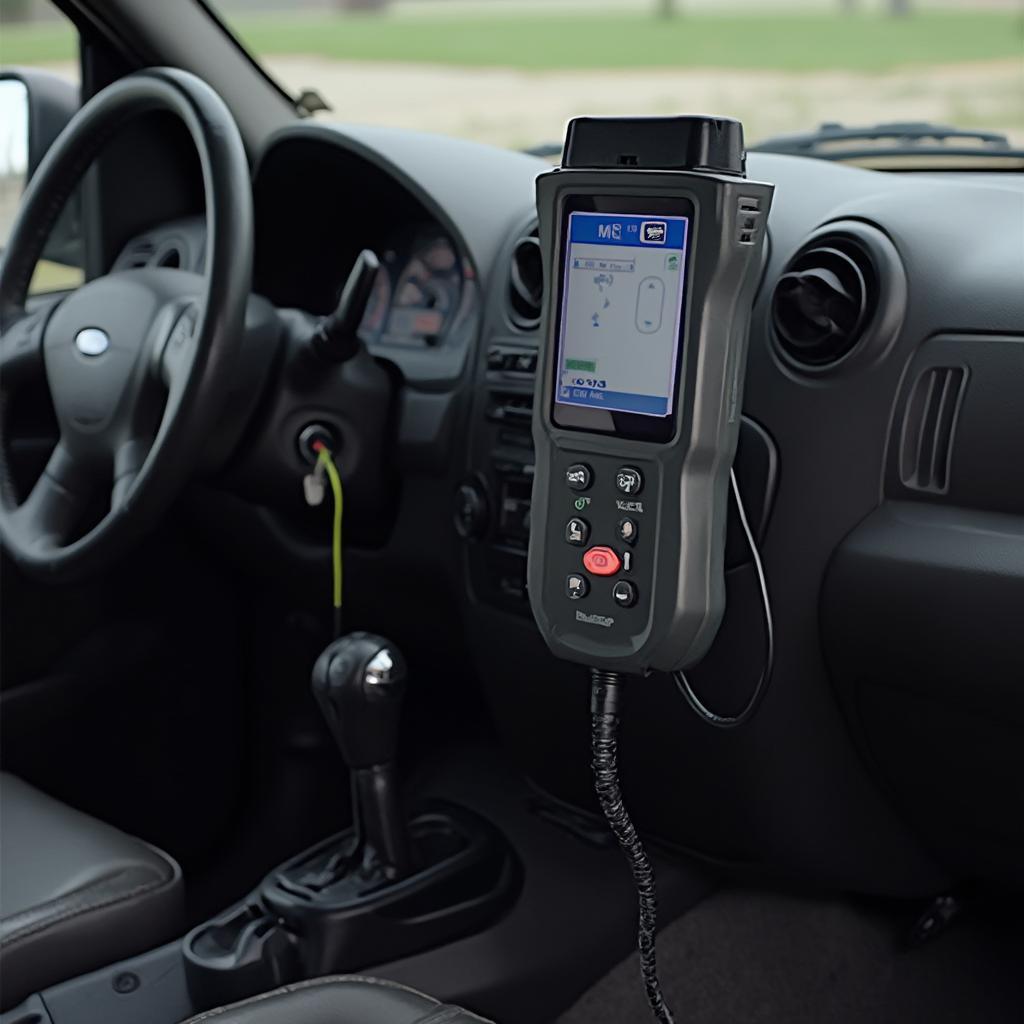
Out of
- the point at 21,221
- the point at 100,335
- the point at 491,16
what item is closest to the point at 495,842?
the point at 100,335

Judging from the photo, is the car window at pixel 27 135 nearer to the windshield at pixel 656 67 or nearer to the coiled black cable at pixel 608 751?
the windshield at pixel 656 67

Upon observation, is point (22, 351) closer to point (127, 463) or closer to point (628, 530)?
point (127, 463)

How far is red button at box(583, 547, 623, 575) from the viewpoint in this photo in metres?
1.04

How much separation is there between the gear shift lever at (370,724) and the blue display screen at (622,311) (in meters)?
0.38

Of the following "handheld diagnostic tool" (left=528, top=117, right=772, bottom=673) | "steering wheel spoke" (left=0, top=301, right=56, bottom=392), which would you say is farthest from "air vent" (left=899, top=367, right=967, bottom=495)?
"steering wheel spoke" (left=0, top=301, right=56, bottom=392)

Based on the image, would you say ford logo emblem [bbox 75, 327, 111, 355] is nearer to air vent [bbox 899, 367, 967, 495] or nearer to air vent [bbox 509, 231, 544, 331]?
air vent [bbox 509, 231, 544, 331]

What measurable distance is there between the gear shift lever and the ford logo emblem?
0.38 metres

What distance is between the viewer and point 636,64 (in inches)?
91.7

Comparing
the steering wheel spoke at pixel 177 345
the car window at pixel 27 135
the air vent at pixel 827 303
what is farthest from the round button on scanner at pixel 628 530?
the car window at pixel 27 135

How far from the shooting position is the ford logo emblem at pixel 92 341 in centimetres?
146

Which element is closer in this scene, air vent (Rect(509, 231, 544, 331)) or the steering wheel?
the steering wheel

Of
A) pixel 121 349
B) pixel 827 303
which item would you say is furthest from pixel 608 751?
pixel 121 349

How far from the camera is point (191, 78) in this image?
4.46 feet

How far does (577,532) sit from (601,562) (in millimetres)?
32
